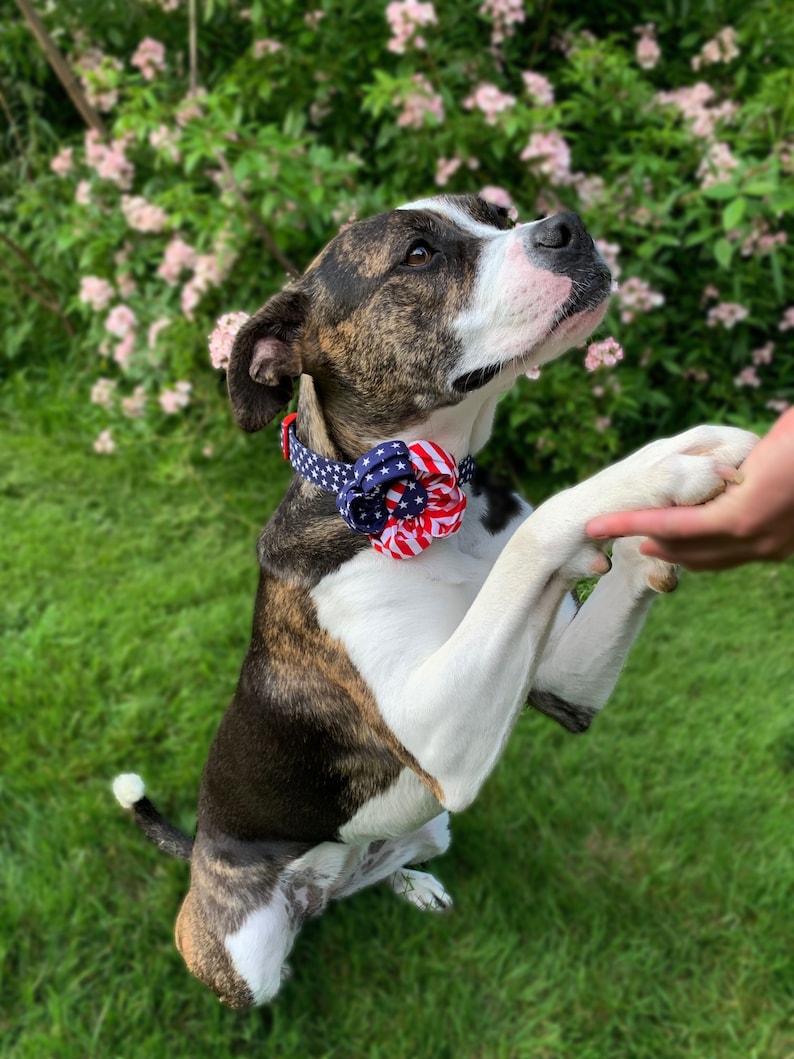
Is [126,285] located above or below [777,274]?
above

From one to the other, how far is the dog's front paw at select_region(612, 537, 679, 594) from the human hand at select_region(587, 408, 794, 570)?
0.61 feet

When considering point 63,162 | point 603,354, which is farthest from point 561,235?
point 63,162

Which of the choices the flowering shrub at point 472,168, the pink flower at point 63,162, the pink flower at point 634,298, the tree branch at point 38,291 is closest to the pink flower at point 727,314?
the flowering shrub at point 472,168

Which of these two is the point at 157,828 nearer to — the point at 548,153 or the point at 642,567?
the point at 642,567

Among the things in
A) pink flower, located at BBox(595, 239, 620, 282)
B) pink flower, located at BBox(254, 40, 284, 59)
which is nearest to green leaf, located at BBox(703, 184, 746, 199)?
pink flower, located at BBox(595, 239, 620, 282)

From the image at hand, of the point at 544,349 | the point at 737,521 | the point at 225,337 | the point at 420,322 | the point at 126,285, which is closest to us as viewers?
the point at 737,521

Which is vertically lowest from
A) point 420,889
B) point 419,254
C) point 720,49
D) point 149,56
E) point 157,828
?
point 420,889

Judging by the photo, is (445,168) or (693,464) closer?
(693,464)

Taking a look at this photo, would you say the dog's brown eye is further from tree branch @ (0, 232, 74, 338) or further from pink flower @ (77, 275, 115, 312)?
tree branch @ (0, 232, 74, 338)

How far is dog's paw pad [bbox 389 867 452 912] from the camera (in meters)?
2.81

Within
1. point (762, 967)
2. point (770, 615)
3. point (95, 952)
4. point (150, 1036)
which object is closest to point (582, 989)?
point (762, 967)

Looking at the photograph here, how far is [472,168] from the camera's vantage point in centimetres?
415

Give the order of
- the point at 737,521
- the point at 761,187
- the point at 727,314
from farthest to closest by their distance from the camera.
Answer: the point at 727,314 < the point at 761,187 < the point at 737,521

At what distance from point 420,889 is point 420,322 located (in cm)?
186
